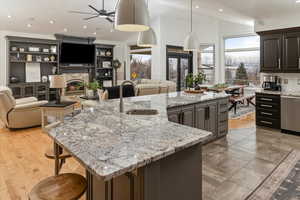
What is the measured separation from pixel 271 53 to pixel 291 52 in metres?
0.43

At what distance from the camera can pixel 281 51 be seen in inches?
199

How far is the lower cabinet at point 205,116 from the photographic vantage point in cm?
347

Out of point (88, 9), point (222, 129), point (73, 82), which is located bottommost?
point (222, 129)

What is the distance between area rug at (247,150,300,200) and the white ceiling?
331cm

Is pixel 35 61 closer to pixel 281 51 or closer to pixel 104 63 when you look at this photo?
pixel 104 63

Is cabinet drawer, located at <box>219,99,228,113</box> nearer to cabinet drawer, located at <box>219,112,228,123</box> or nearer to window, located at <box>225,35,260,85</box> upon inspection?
cabinet drawer, located at <box>219,112,228,123</box>

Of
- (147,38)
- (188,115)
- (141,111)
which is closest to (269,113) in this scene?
(188,115)

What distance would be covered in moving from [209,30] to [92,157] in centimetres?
989

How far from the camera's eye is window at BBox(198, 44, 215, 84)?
10062mm

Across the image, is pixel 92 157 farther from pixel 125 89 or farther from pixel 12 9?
pixel 12 9

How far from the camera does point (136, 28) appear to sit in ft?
7.80

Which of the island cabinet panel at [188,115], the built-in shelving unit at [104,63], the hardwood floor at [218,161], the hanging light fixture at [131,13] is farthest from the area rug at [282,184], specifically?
the built-in shelving unit at [104,63]

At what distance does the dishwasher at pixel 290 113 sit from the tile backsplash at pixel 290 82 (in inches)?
25.5

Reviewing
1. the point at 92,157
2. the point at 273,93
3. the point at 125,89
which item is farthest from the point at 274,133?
the point at 92,157
